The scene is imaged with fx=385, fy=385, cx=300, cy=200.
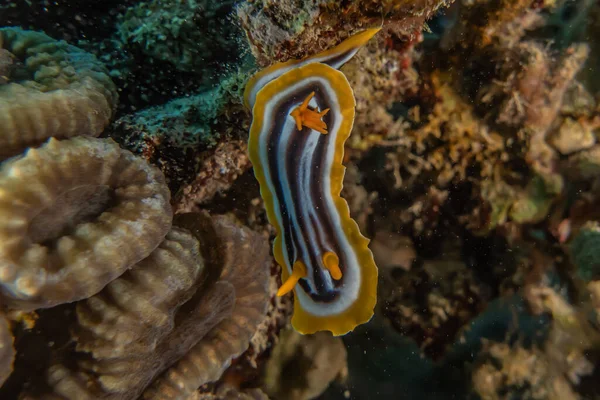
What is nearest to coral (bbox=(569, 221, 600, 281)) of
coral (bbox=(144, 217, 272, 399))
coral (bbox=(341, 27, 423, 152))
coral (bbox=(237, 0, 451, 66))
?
coral (bbox=(341, 27, 423, 152))

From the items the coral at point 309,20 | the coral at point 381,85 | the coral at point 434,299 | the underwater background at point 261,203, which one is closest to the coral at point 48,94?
the underwater background at point 261,203

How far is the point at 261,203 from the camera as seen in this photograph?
12.2ft

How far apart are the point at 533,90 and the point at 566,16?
687 millimetres

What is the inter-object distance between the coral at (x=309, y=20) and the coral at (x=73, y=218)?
3.76 ft

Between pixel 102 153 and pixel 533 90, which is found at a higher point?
pixel 102 153

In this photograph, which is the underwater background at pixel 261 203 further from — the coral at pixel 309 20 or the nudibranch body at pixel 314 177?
the nudibranch body at pixel 314 177

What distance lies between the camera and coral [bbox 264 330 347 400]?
3910 millimetres

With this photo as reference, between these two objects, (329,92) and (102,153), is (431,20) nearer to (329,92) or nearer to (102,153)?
(329,92)

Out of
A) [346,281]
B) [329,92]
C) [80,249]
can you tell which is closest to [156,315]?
→ [80,249]

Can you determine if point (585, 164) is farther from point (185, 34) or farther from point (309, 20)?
point (185, 34)

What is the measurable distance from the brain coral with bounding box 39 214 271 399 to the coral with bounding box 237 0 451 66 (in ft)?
4.43

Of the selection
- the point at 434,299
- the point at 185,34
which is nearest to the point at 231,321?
the point at 434,299

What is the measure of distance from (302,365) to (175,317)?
1703 millimetres

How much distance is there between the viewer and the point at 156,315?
2342mm
